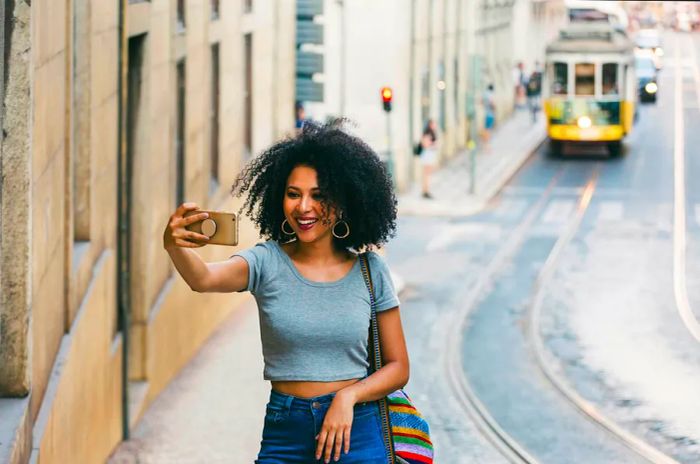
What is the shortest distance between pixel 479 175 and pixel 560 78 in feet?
15.4

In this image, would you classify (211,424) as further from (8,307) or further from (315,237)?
(315,237)

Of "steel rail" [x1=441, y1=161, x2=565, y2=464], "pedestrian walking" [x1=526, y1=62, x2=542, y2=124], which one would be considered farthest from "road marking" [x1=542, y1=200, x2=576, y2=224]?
"pedestrian walking" [x1=526, y1=62, x2=542, y2=124]

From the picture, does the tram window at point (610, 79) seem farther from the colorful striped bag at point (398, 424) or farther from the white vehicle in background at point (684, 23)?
the white vehicle in background at point (684, 23)

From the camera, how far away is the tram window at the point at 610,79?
38969mm

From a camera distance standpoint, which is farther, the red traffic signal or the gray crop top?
the red traffic signal

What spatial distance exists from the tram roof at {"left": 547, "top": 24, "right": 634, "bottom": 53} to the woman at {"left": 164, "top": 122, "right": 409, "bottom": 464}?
113ft

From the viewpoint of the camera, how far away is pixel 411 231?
90.5ft

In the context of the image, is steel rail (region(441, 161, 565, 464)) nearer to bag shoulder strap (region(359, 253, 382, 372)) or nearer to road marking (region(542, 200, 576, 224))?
road marking (region(542, 200, 576, 224))

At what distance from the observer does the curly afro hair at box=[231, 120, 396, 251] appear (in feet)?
16.8

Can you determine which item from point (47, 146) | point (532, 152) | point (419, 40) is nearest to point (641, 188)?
point (419, 40)

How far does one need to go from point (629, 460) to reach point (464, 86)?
1269 inches

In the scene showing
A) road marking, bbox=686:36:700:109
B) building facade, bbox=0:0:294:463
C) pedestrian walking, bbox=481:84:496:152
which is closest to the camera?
building facade, bbox=0:0:294:463

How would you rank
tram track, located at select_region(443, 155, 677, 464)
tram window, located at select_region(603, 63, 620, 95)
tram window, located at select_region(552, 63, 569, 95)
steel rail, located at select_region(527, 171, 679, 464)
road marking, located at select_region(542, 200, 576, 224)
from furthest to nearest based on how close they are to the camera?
1. tram window, located at select_region(552, 63, 569, 95)
2. tram window, located at select_region(603, 63, 620, 95)
3. road marking, located at select_region(542, 200, 576, 224)
4. tram track, located at select_region(443, 155, 677, 464)
5. steel rail, located at select_region(527, 171, 679, 464)

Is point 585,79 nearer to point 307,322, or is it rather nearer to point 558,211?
point 558,211
